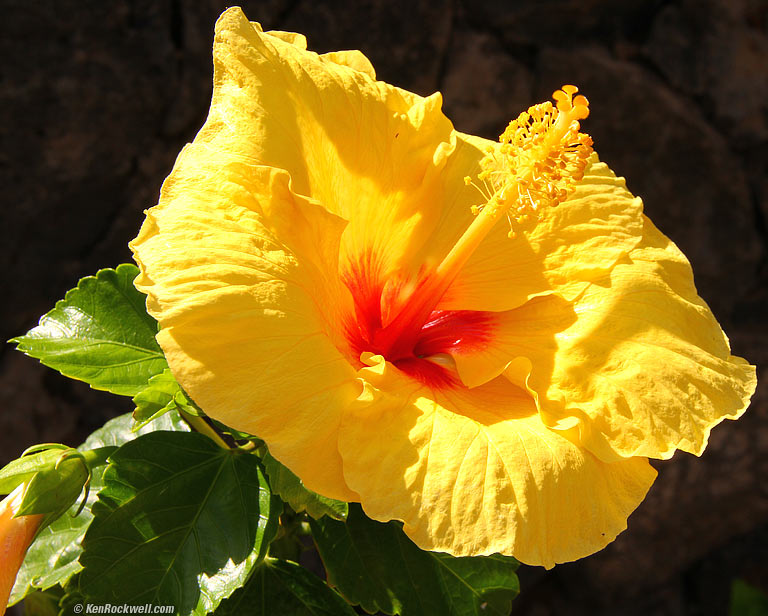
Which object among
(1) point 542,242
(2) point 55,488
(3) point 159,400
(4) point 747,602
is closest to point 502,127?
(1) point 542,242

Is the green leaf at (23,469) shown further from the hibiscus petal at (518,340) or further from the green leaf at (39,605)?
the hibiscus petal at (518,340)

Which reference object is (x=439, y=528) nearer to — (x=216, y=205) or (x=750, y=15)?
(x=216, y=205)

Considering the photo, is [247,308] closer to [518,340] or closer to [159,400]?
[159,400]

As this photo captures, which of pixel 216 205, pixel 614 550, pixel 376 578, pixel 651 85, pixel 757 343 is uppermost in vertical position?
pixel 216 205

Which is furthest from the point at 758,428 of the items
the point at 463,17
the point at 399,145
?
the point at 399,145

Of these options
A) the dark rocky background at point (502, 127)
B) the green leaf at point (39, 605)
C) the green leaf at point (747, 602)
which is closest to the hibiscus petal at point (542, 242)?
the green leaf at point (39, 605)

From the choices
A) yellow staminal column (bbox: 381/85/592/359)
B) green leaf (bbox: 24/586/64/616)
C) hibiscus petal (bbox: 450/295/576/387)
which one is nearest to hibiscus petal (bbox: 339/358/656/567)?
hibiscus petal (bbox: 450/295/576/387)
